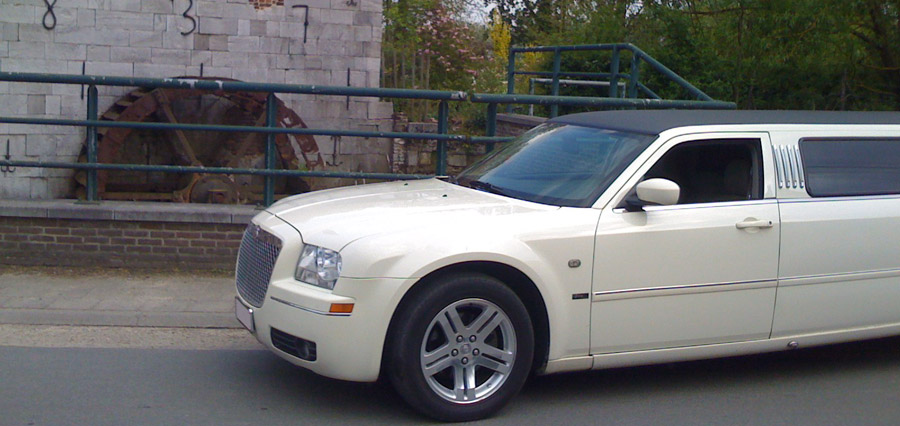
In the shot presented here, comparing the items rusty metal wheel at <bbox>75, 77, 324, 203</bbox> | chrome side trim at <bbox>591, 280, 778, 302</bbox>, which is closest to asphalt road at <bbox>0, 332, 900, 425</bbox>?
chrome side trim at <bbox>591, 280, 778, 302</bbox>

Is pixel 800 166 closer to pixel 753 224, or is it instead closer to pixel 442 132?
pixel 753 224

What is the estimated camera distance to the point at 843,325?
5.67m

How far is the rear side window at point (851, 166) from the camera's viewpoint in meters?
5.68

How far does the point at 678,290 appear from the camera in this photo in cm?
521

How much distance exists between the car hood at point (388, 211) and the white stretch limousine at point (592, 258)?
17 millimetres

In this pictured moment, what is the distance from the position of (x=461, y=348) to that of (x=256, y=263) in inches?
49.4

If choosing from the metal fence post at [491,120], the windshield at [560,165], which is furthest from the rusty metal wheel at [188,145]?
the windshield at [560,165]

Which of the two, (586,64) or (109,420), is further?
(586,64)

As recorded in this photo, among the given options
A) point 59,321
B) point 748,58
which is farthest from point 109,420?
point 748,58

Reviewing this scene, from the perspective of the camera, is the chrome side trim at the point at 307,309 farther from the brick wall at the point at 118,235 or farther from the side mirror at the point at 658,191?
the brick wall at the point at 118,235

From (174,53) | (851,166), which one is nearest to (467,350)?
(851,166)

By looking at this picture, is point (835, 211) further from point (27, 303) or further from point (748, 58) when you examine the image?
point (748, 58)

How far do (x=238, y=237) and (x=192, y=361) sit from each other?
225 cm

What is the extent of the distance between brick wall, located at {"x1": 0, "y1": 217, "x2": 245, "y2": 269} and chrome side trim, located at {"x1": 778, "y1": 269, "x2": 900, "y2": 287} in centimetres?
454
